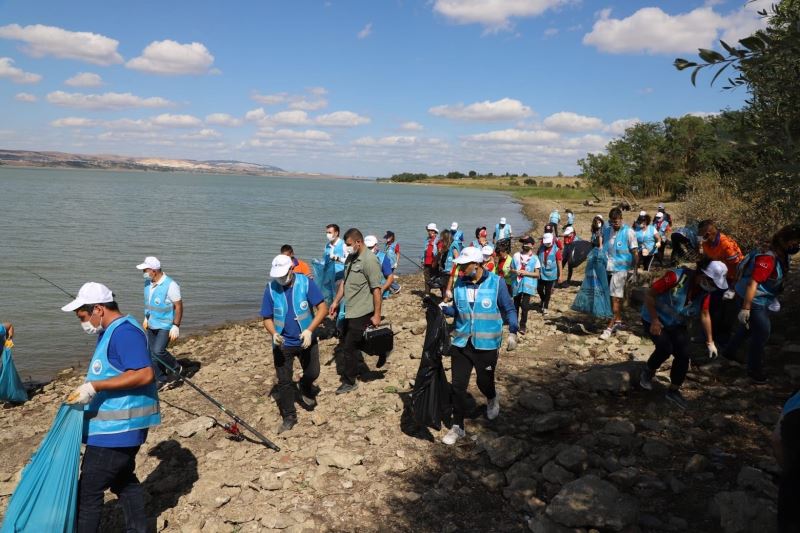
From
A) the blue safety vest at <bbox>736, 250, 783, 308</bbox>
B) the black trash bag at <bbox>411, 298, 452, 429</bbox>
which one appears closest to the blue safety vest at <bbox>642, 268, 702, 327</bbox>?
the blue safety vest at <bbox>736, 250, 783, 308</bbox>

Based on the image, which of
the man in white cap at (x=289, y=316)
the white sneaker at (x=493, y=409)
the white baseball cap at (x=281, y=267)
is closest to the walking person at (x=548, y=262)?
the white sneaker at (x=493, y=409)

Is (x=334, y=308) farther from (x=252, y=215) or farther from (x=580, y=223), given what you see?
(x=252, y=215)

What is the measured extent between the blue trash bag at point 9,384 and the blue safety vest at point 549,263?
947 cm

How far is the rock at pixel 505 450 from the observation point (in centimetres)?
506

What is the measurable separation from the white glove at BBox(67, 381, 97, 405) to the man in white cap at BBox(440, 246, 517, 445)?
3271mm

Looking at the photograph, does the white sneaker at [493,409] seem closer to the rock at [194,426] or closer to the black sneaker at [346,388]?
the black sneaker at [346,388]

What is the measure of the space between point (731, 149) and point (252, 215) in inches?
1798

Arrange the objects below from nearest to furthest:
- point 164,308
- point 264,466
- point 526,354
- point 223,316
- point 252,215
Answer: point 264,466
point 164,308
point 526,354
point 223,316
point 252,215

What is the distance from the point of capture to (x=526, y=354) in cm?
836

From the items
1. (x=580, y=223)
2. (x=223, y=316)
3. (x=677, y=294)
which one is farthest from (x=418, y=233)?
(x=677, y=294)

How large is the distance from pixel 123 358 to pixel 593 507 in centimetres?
378

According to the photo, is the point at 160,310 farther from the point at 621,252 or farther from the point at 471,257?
the point at 621,252

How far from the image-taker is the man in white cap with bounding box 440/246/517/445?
5258 millimetres

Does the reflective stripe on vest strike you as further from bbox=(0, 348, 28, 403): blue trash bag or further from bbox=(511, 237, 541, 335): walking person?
bbox=(0, 348, 28, 403): blue trash bag
